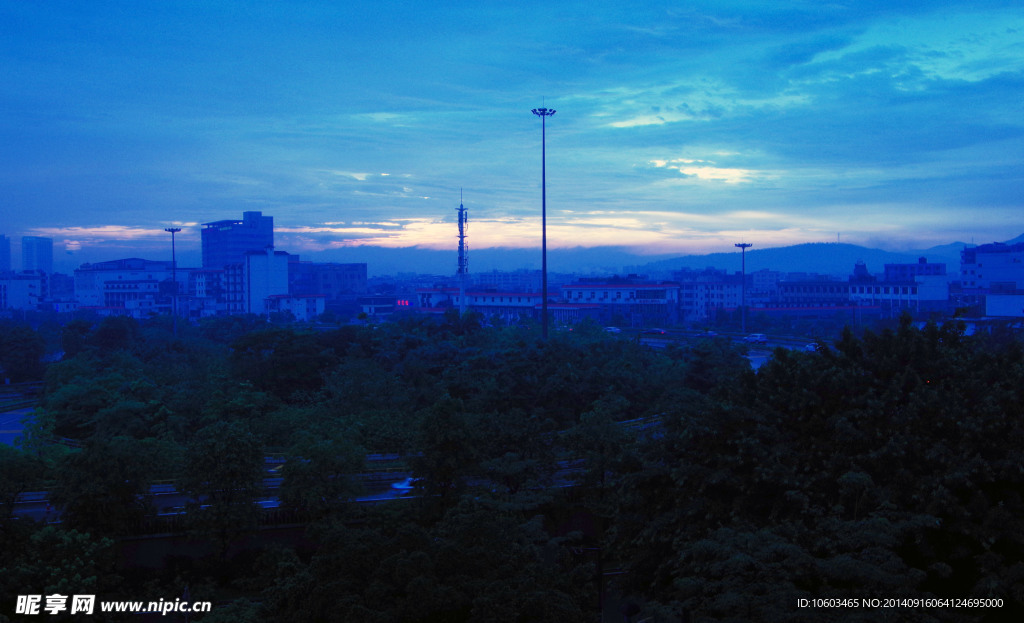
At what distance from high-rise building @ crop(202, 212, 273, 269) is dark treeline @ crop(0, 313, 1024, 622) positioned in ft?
236

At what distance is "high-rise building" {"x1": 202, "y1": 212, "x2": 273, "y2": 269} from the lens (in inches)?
3263

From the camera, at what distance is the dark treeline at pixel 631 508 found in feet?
21.1

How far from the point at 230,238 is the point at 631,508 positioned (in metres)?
81.3

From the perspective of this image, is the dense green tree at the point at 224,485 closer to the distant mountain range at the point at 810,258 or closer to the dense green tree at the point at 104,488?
the dense green tree at the point at 104,488

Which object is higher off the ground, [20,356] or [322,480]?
[20,356]

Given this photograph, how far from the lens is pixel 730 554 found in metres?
6.43

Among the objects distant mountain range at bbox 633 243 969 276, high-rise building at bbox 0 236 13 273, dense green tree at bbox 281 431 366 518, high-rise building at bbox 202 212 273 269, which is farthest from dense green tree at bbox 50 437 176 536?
distant mountain range at bbox 633 243 969 276

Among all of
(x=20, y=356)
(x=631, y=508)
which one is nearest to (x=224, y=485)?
(x=631, y=508)

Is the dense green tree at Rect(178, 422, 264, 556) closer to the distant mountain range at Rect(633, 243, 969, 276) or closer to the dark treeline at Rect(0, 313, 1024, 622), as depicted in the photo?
the dark treeline at Rect(0, 313, 1024, 622)

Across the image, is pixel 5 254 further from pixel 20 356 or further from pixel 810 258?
pixel 810 258

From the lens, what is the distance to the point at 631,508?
8.86 meters

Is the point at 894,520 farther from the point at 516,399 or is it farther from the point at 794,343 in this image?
the point at 794,343

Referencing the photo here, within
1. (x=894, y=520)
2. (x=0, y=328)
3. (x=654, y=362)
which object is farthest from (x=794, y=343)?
(x=0, y=328)

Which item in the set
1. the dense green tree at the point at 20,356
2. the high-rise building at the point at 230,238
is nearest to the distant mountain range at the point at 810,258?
the high-rise building at the point at 230,238
